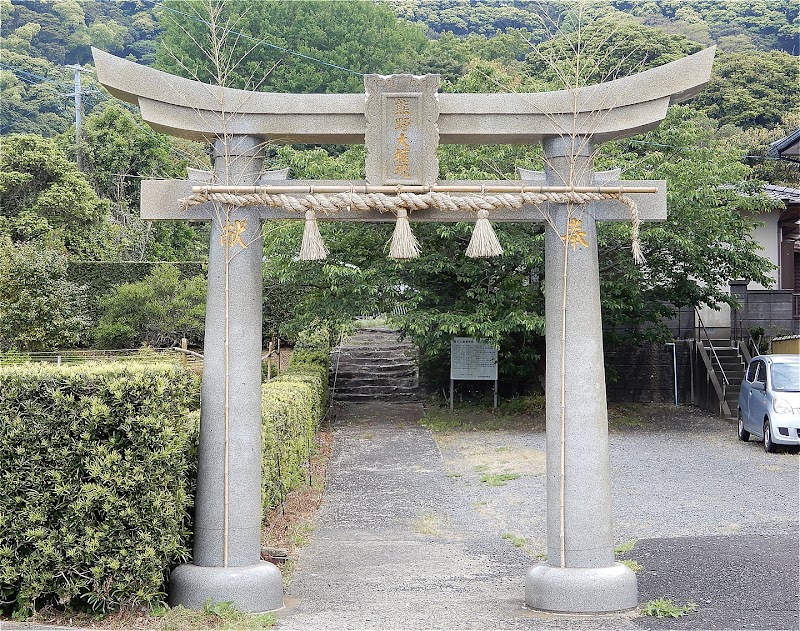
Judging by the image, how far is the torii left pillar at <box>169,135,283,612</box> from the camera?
692 centimetres

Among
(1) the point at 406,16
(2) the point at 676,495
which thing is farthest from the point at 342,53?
(2) the point at 676,495

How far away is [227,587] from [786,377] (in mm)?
11858

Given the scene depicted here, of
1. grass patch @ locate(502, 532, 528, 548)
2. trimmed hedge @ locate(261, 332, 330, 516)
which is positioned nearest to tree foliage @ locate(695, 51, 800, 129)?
trimmed hedge @ locate(261, 332, 330, 516)

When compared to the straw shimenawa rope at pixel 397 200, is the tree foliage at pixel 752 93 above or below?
above

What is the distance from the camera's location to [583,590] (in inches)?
268

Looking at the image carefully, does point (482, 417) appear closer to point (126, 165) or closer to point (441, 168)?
point (441, 168)

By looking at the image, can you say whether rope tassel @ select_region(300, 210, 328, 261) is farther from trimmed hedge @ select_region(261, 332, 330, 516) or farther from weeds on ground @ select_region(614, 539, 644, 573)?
weeds on ground @ select_region(614, 539, 644, 573)

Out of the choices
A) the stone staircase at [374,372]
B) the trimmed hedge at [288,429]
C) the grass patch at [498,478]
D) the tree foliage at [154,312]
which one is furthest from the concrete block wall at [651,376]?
the tree foliage at [154,312]

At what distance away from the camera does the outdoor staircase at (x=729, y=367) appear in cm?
2026

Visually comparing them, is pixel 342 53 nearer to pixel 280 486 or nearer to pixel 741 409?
pixel 741 409

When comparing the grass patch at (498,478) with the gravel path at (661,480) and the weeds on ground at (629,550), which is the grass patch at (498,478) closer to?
the gravel path at (661,480)

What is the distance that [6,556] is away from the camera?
245 inches

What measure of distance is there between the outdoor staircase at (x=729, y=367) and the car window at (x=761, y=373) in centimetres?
365

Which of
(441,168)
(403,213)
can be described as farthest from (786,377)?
(403,213)
